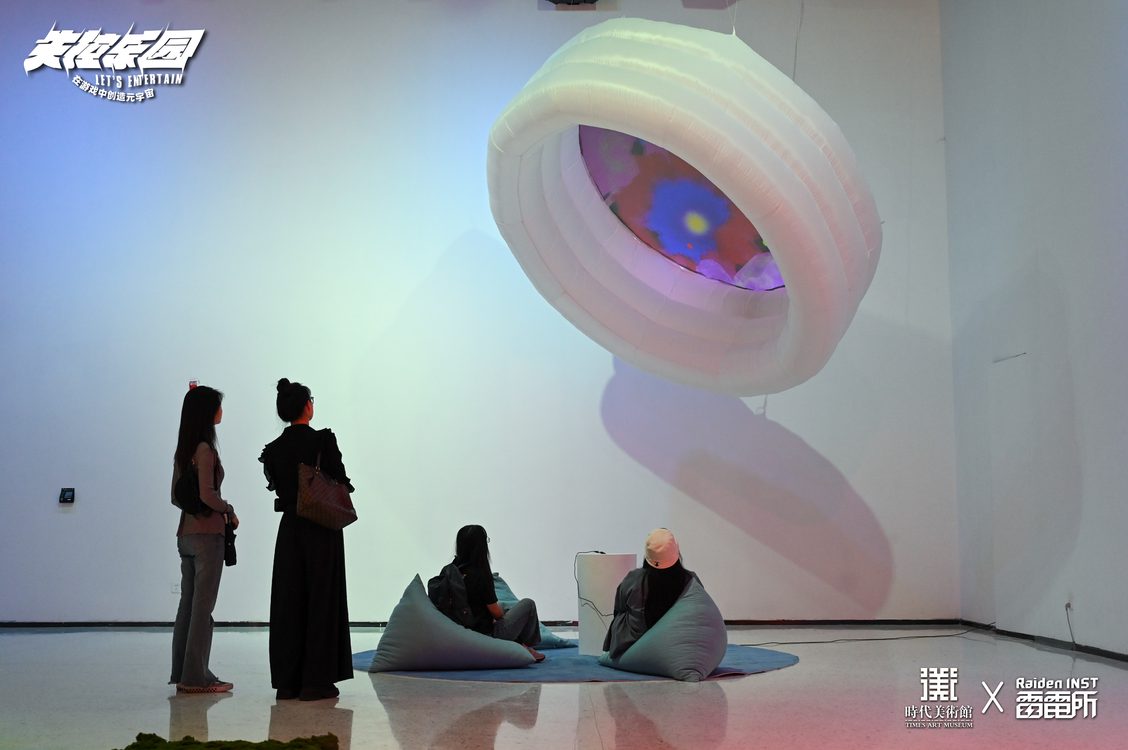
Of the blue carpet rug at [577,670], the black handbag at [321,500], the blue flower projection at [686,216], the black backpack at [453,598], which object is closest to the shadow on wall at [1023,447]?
the blue carpet rug at [577,670]

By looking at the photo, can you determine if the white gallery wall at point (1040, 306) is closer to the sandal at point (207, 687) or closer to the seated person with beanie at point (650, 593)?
the seated person with beanie at point (650, 593)

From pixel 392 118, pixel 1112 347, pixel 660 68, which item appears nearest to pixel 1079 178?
pixel 1112 347

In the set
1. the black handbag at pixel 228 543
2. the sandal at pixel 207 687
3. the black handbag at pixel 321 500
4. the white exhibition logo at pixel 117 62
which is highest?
the white exhibition logo at pixel 117 62

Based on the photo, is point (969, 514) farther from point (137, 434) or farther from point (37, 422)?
point (37, 422)

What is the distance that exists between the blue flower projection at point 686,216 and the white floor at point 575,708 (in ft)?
9.25

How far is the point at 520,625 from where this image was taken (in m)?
6.16

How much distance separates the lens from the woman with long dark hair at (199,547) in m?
4.70

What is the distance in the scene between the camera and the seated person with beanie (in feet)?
18.1

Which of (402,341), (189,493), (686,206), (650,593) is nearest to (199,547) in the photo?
(189,493)

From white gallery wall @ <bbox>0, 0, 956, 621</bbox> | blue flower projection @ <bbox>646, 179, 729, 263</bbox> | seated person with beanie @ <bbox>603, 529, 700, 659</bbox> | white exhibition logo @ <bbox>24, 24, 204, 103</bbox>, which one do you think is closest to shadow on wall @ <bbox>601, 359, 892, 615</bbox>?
white gallery wall @ <bbox>0, 0, 956, 621</bbox>

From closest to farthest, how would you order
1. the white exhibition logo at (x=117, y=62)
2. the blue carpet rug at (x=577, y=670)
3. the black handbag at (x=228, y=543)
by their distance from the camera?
the black handbag at (x=228, y=543), the blue carpet rug at (x=577, y=670), the white exhibition logo at (x=117, y=62)

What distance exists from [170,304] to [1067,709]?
22.2ft

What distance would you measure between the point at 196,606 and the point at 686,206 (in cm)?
404

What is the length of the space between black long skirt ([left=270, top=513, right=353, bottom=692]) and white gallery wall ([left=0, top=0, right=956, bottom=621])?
3.46 m
